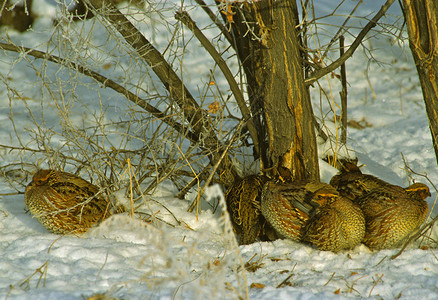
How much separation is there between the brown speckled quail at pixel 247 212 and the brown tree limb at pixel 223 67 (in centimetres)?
54

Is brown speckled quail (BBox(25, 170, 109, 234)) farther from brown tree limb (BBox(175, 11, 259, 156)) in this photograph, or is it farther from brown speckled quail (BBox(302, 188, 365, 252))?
brown speckled quail (BBox(302, 188, 365, 252))

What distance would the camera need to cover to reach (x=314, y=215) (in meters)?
3.62

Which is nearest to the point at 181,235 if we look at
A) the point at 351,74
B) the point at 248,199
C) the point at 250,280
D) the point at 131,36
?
the point at 248,199

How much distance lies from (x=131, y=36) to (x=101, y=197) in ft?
4.65

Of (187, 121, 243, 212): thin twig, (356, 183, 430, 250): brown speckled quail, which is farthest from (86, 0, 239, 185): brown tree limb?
(356, 183, 430, 250): brown speckled quail

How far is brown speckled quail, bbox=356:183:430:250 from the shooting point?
3547 mm

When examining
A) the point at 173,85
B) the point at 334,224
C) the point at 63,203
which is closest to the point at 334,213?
the point at 334,224

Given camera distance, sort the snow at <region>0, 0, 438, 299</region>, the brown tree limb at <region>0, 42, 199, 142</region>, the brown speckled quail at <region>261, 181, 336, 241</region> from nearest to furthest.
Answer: the snow at <region>0, 0, 438, 299</region> < the brown speckled quail at <region>261, 181, 336, 241</region> < the brown tree limb at <region>0, 42, 199, 142</region>

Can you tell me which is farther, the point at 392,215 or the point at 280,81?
the point at 280,81

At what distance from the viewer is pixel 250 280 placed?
3.09 m

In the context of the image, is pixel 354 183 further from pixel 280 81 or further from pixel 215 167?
pixel 215 167

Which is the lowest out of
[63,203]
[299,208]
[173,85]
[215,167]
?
[299,208]

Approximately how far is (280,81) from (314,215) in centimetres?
116

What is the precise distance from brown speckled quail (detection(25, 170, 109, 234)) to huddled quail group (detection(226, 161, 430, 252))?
1197mm
